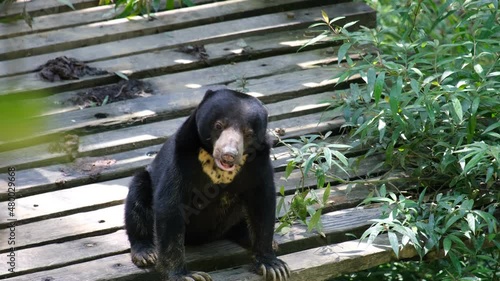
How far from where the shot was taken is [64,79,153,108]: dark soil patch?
5.56 m

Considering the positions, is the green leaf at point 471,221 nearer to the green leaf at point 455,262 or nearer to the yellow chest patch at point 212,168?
the green leaf at point 455,262

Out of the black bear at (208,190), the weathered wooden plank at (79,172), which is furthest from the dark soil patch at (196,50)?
the black bear at (208,190)

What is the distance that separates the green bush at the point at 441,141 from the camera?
165 inches

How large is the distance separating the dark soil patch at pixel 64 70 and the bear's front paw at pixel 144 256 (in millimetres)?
2086

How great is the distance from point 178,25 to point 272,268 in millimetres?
3082

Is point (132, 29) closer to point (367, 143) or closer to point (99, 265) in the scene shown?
point (367, 143)

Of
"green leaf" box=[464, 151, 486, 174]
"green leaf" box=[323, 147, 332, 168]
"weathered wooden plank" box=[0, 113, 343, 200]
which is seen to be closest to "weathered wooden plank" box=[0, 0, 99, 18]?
"weathered wooden plank" box=[0, 113, 343, 200]

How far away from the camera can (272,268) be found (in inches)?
156

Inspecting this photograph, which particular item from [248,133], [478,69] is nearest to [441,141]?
[478,69]

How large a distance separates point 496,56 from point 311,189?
1.50 m

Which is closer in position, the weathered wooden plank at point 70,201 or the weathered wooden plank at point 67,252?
the weathered wooden plank at point 67,252

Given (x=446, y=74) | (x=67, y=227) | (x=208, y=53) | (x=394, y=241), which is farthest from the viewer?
(x=208, y=53)

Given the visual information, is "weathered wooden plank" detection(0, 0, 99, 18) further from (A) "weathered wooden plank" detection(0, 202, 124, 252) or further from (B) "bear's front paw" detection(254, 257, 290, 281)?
(B) "bear's front paw" detection(254, 257, 290, 281)

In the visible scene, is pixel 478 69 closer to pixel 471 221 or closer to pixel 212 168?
pixel 471 221
